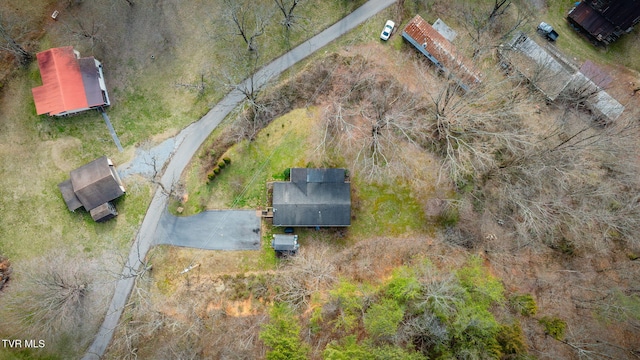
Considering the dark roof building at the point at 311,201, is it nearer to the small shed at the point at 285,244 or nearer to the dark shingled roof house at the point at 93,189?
the small shed at the point at 285,244

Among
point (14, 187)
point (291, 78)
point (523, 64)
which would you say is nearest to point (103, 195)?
point (14, 187)

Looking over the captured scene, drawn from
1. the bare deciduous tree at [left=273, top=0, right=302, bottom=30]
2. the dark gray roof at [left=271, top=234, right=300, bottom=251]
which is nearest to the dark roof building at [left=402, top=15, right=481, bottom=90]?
the bare deciduous tree at [left=273, top=0, right=302, bottom=30]

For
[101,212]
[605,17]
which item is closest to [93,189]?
[101,212]

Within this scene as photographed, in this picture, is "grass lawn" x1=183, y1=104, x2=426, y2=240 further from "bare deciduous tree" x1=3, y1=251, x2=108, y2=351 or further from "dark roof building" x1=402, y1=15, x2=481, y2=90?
"dark roof building" x1=402, y1=15, x2=481, y2=90

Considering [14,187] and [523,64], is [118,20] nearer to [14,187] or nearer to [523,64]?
[14,187]

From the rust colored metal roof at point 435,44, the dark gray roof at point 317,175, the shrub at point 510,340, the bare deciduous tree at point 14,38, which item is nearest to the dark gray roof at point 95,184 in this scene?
the bare deciduous tree at point 14,38

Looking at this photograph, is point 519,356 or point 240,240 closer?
point 519,356
